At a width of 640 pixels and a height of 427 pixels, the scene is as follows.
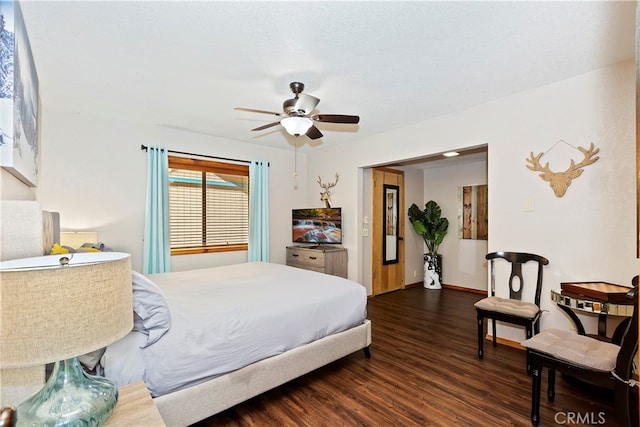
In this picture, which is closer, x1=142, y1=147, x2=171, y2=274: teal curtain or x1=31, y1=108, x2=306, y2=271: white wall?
x1=31, y1=108, x2=306, y2=271: white wall

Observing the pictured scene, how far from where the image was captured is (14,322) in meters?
0.77

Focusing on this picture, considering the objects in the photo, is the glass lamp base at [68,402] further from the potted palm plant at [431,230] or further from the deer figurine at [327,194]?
the potted palm plant at [431,230]

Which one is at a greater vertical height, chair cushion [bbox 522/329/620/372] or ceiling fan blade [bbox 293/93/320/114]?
ceiling fan blade [bbox 293/93/320/114]

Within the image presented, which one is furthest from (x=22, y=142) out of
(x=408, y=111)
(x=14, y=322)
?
(x=408, y=111)

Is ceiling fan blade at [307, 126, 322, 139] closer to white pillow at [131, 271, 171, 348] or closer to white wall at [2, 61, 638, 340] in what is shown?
white wall at [2, 61, 638, 340]

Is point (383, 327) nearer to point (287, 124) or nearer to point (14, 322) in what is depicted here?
point (287, 124)

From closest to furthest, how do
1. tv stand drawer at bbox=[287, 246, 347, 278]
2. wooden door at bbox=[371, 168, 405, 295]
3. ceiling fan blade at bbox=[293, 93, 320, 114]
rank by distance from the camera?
ceiling fan blade at bbox=[293, 93, 320, 114]
tv stand drawer at bbox=[287, 246, 347, 278]
wooden door at bbox=[371, 168, 405, 295]

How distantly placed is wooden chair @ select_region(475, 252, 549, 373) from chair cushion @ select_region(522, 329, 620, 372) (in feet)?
1.62

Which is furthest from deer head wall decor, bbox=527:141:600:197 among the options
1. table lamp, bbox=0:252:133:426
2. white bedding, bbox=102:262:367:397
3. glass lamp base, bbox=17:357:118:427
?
glass lamp base, bbox=17:357:118:427

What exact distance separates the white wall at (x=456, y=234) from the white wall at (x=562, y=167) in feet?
7.90

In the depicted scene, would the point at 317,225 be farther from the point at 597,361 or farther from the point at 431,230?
the point at 597,361

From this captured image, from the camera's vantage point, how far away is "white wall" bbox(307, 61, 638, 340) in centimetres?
244

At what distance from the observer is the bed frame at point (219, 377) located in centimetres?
118

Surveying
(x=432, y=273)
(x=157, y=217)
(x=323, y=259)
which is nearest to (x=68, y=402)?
(x=157, y=217)
